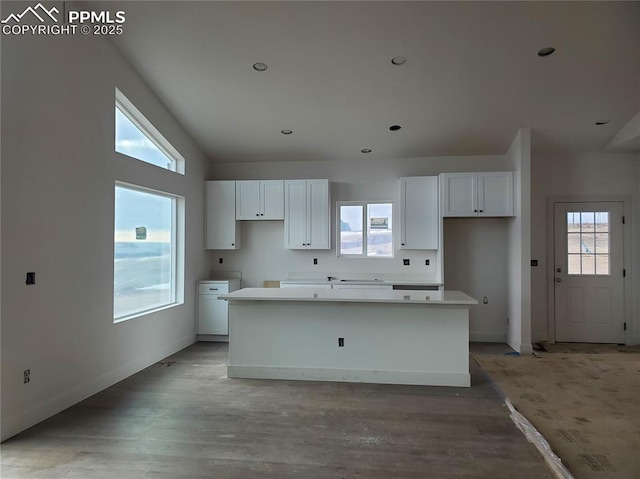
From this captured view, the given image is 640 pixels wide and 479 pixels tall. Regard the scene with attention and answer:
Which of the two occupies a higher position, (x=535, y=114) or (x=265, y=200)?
(x=535, y=114)

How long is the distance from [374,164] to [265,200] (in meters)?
1.73

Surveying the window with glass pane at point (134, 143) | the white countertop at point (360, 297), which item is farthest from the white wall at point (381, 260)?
the white countertop at point (360, 297)

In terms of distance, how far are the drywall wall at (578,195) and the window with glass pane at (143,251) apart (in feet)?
16.4

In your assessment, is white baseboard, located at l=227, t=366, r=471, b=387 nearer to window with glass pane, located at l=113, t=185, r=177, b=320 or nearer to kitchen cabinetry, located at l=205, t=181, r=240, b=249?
window with glass pane, located at l=113, t=185, r=177, b=320

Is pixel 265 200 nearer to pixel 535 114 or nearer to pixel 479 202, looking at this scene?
pixel 479 202

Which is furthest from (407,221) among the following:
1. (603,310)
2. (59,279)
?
(59,279)

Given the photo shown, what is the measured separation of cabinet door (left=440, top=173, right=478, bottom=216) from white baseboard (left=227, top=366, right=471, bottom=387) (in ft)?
7.52

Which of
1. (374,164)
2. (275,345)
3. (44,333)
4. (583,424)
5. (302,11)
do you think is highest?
(302,11)

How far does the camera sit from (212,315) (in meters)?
5.43

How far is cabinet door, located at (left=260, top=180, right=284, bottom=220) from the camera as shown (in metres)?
5.62

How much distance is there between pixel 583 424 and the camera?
9.25 ft

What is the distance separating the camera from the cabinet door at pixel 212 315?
5383 mm

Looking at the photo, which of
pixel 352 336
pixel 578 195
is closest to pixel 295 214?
pixel 352 336

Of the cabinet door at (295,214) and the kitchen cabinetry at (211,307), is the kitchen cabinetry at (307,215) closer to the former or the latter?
the cabinet door at (295,214)
